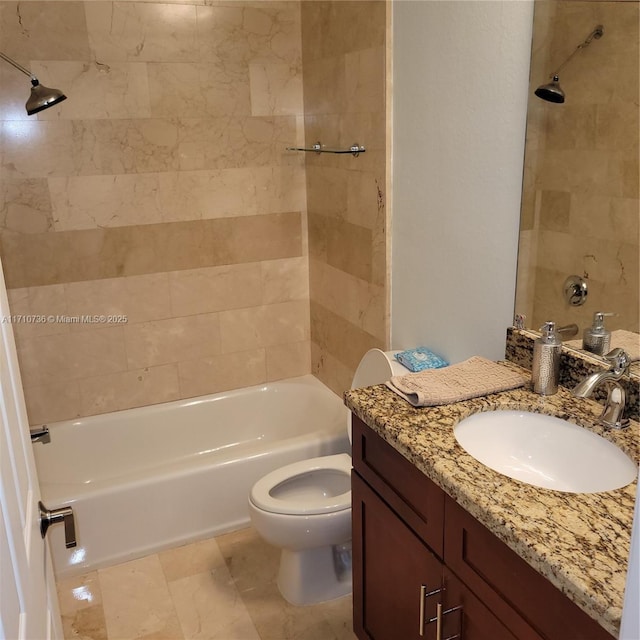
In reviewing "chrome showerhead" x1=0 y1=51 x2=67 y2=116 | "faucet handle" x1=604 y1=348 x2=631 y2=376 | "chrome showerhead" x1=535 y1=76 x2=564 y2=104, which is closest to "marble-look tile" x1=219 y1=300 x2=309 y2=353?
"chrome showerhead" x1=0 y1=51 x2=67 y2=116

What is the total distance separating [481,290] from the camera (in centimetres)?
206

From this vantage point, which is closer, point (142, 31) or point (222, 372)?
point (142, 31)

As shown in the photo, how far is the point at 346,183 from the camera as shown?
9.10 feet

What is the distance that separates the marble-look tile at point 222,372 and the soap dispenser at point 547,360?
6.12 ft

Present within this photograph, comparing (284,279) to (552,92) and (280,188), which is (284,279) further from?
(552,92)

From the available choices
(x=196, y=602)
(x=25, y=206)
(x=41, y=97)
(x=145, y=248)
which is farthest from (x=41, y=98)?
(x=196, y=602)

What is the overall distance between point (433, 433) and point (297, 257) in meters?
1.90

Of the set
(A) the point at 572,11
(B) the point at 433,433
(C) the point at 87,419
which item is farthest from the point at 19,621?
(C) the point at 87,419

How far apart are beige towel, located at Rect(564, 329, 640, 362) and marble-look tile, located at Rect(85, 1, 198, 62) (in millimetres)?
2150

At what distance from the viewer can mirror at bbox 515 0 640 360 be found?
152cm

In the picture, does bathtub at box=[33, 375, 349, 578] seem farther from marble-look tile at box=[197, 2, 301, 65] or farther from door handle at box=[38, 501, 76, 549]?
marble-look tile at box=[197, 2, 301, 65]

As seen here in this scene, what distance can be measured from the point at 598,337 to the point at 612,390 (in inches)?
8.7

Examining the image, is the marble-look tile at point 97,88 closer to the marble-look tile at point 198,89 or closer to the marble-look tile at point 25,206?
the marble-look tile at point 198,89

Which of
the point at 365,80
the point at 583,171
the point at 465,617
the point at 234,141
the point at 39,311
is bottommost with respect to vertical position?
the point at 465,617
